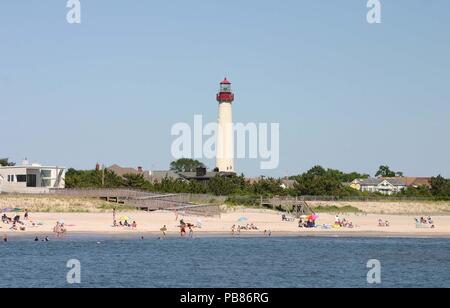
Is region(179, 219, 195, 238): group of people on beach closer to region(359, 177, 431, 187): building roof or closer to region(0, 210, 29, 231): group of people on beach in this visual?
region(0, 210, 29, 231): group of people on beach

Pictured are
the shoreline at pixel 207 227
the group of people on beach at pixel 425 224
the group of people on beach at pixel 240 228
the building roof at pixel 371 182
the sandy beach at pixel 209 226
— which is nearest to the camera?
the shoreline at pixel 207 227

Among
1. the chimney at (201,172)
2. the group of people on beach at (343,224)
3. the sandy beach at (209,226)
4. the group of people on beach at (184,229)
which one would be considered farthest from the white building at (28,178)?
the group of people on beach at (343,224)

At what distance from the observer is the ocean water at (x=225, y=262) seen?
1811 inches

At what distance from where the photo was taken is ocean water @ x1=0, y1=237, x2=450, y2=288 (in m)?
46.0

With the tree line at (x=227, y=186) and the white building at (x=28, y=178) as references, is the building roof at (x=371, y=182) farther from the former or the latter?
the white building at (x=28, y=178)

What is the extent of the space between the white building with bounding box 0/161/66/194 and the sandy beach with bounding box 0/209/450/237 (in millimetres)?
19588

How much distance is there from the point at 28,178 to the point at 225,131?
99.6 ft

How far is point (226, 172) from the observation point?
121 m

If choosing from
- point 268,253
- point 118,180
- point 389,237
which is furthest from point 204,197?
point 268,253

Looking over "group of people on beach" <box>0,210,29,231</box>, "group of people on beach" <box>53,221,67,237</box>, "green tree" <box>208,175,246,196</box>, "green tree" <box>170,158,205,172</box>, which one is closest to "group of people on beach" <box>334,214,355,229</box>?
"group of people on beach" <box>53,221,67,237</box>

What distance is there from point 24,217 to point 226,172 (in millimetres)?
52603

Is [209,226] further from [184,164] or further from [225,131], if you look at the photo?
[184,164]

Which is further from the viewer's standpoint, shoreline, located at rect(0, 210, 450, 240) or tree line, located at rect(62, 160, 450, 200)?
tree line, located at rect(62, 160, 450, 200)
